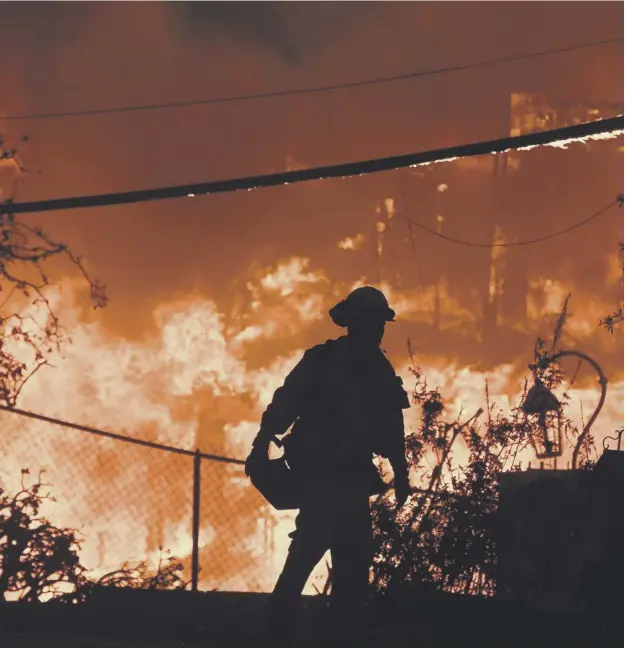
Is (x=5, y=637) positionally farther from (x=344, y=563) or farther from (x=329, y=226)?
(x=329, y=226)

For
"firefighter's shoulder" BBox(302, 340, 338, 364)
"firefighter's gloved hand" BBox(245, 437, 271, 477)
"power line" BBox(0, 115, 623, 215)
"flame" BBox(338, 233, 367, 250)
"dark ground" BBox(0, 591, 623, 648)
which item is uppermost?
"flame" BBox(338, 233, 367, 250)

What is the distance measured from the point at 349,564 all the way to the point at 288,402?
0.86 m

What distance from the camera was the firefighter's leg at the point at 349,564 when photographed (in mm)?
5625

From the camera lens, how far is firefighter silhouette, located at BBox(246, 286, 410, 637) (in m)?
5.59

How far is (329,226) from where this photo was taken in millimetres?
31234

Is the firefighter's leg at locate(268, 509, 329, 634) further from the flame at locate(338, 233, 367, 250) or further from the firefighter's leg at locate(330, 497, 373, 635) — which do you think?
the flame at locate(338, 233, 367, 250)

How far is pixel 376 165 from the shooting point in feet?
25.1

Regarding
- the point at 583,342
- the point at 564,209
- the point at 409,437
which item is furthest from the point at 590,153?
the point at 409,437

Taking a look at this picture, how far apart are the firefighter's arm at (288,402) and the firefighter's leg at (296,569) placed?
444 mm

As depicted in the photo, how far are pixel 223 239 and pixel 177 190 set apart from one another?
19.5 meters

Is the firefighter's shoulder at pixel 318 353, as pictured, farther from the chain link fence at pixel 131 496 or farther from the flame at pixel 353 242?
the flame at pixel 353 242

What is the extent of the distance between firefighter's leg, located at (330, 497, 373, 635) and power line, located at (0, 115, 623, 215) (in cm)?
269

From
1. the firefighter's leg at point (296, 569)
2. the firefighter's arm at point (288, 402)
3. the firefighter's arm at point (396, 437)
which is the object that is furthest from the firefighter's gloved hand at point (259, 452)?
the firefighter's arm at point (396, 437)

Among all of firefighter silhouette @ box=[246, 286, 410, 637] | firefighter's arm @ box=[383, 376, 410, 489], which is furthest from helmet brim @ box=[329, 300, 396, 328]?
firefighter's arm @ box=[383, 376, 410, 489]
